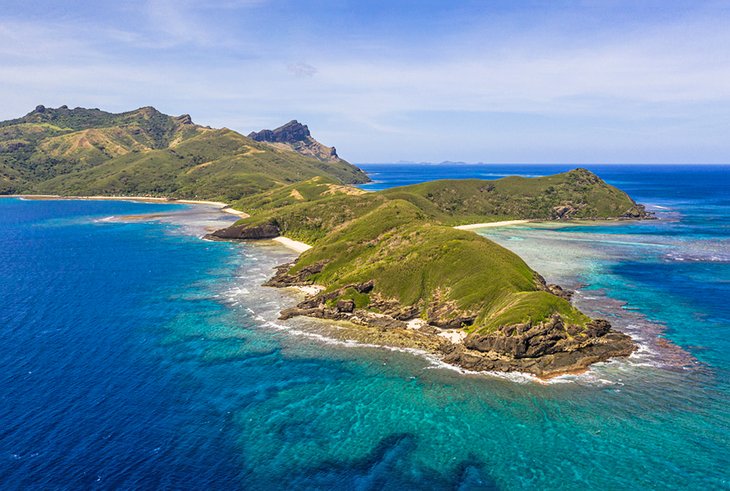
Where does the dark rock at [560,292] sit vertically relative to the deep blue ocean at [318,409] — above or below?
above

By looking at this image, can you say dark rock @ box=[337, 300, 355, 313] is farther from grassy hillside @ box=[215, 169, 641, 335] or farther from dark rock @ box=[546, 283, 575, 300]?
dark rock @ box=[546, 283, 575, 300]

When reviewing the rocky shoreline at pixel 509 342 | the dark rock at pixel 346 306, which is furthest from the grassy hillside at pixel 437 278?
the dark rock at pixel 346 306

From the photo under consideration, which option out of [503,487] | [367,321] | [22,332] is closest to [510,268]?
[367,321]

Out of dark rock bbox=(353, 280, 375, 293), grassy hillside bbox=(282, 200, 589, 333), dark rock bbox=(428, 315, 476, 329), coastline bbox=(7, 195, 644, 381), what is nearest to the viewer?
coastline bbox=(7, 195, 644, 381)

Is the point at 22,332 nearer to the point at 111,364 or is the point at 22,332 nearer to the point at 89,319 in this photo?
the point at 89,319

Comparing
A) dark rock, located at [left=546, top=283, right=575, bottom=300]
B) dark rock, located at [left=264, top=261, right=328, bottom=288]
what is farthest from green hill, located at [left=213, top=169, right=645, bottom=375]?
dark rock, located at [left=546, top=283, right=575, bottom=300]

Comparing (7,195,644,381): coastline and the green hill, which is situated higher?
the green hill

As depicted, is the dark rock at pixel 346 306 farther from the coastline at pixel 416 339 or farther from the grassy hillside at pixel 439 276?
the coastline at pixel 416 339

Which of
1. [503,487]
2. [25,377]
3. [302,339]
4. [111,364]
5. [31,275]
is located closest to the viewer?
[503,487]

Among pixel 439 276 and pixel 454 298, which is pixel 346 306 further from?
pixel 454 298
